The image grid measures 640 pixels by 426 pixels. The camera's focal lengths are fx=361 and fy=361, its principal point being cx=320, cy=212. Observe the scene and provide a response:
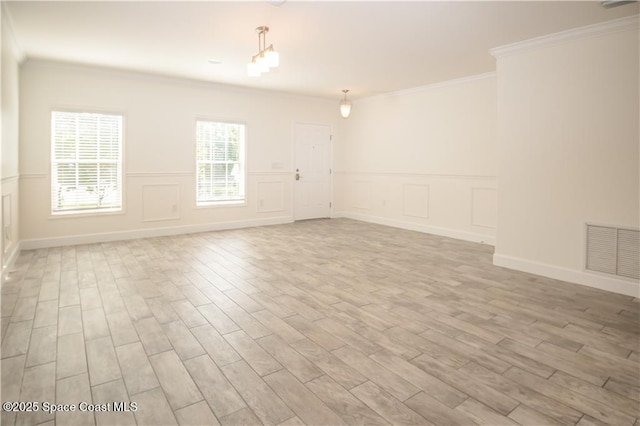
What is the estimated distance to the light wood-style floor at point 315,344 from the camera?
1802 mm

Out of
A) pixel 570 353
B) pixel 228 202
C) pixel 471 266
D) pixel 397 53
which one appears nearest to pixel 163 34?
pixel 397 53

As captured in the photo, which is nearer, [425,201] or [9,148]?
[9,148]

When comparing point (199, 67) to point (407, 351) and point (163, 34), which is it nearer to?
point (163, 34)

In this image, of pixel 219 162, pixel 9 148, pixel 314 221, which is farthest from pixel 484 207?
pixel 9 148

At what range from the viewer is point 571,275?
389cm

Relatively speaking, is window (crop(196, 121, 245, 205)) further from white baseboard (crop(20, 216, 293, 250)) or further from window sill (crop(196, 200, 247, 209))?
white baseboard (crop(20, 216, 293, 250))

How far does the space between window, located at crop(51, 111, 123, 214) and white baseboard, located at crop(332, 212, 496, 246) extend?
15.0 ft

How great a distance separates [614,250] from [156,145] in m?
6.36

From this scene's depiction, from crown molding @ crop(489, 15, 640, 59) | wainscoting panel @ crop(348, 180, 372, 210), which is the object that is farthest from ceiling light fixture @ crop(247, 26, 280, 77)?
wainscoting panel @ crop(348, 180, 372, 210)

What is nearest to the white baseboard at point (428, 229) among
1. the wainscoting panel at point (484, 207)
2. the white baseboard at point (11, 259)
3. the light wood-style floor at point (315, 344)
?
the wainscoting panel at point (484, 207)

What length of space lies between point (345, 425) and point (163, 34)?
4213 millimetres

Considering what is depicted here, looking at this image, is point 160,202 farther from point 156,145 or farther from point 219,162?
point 219,162

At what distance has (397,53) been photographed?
15.2ft

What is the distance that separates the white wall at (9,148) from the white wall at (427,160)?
5717 millimetres
